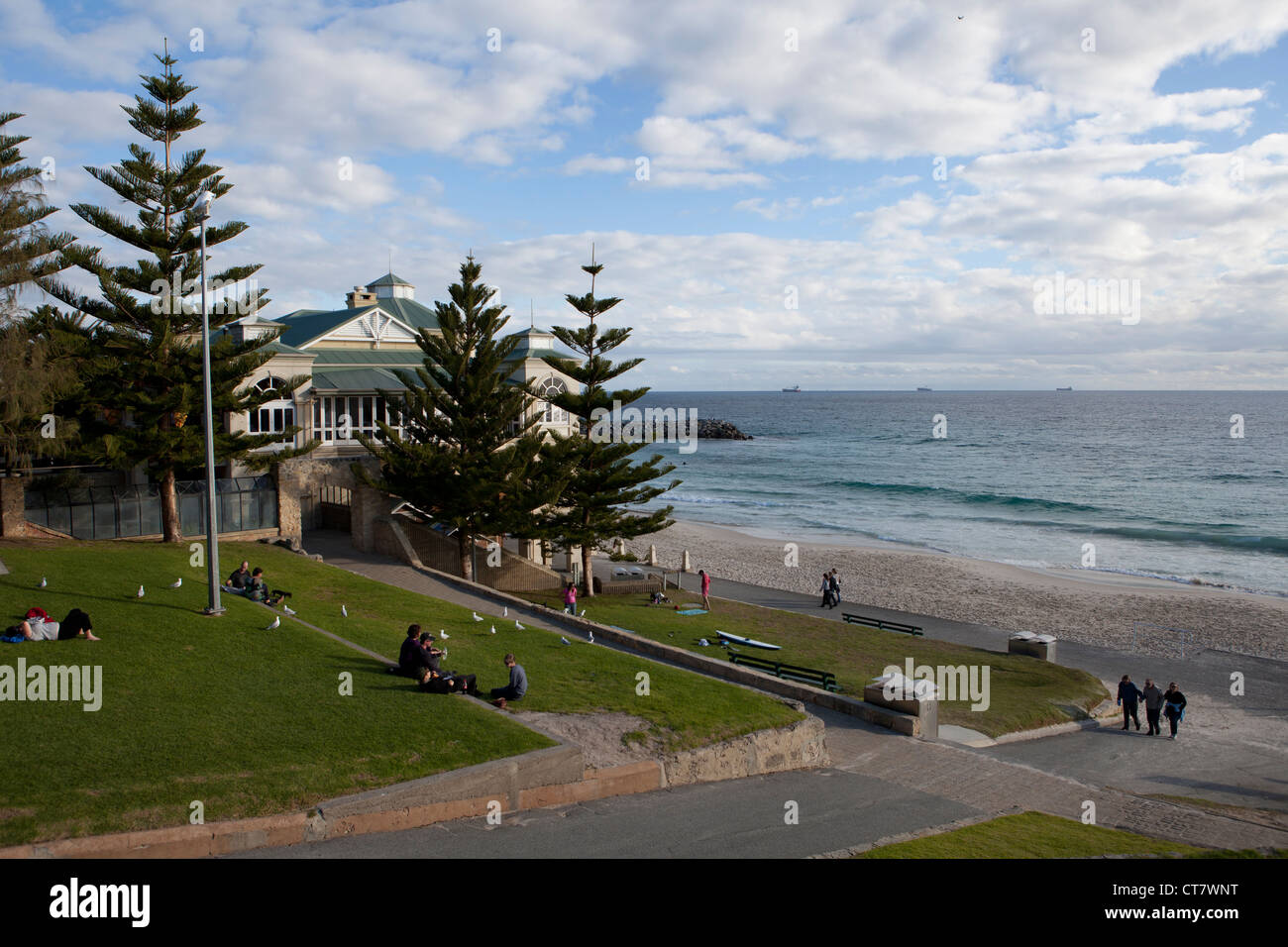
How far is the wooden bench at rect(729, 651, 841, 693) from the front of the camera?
15.0m

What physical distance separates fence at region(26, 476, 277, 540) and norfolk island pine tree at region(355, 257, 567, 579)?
2840mm

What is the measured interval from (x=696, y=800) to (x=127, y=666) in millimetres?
7023

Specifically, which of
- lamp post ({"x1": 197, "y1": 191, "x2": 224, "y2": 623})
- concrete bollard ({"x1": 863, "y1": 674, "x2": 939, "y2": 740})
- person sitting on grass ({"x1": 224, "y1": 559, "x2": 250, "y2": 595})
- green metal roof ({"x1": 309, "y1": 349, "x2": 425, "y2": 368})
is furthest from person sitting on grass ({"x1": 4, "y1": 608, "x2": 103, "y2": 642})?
green metal roof ({"x1": 309, "y1": 349, "x2": 425, "y2": 368})

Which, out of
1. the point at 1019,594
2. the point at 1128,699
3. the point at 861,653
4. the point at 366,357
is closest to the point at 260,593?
the point at 861,653

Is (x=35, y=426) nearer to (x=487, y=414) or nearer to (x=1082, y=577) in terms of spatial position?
(x=487, y=414)

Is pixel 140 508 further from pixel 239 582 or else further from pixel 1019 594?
pixel 1019 594

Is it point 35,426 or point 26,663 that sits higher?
point 35,426

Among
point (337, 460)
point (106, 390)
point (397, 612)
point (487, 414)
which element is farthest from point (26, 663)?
point (337, 460)

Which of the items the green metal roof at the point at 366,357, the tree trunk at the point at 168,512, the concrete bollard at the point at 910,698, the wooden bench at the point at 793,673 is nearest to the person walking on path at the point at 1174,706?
the concrete bollard at the point at 910,698

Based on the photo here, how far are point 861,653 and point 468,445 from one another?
1124 cm

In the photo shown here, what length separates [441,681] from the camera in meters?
10.6

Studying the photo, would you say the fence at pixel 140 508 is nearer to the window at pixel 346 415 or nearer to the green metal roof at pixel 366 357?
the window at pixel 346 415

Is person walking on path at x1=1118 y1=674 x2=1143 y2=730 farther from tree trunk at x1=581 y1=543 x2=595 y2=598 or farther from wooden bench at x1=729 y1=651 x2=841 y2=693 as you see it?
tree trunk at x1=581 y1=543 x2=595 y2=598

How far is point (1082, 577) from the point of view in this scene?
3253 cm
